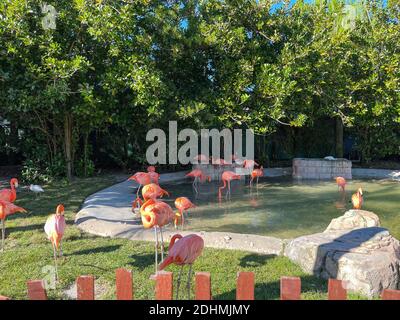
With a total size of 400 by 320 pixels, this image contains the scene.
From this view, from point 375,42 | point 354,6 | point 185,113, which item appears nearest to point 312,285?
point 185,113

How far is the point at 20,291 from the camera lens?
3.49 metres

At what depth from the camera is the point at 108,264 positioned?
4137 millimetres

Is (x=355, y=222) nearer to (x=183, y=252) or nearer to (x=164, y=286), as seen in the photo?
(x=183, y=252)

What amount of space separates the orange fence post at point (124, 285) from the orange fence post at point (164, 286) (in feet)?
0.57

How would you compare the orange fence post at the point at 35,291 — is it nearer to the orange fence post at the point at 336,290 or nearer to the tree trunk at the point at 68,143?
the orange fence post at the point at 336,290

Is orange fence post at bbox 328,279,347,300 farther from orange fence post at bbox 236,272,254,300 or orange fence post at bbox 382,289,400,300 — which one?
orange fence post at bbox 236,272,254,300

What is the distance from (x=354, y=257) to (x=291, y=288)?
1857mm

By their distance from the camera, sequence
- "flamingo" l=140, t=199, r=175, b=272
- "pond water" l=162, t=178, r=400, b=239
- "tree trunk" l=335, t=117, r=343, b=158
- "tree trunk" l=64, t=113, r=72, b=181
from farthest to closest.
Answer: "tree trunk" l=335, t=117, r=343, b=158
"tree trunk" l=64, t=113, r=72, b=181
"pond water" l=162, t=178, r=400, b=239
"flamingo" l=140, t=199, r=175, b=272

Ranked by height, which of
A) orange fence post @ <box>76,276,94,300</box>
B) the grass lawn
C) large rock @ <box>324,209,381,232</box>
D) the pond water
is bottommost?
the grass lawn

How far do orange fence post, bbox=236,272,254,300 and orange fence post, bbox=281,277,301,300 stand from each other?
18cm

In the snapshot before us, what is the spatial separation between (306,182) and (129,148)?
17.6ft

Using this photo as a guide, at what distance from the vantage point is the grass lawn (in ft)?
11.5

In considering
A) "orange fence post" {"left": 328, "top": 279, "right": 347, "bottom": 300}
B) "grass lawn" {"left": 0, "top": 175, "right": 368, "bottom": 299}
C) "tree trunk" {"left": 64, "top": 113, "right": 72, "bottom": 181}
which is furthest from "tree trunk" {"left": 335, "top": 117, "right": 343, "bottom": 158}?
"orange fence post" {"left": 328, "top": 279, "right": 347, "bottom": 300}
